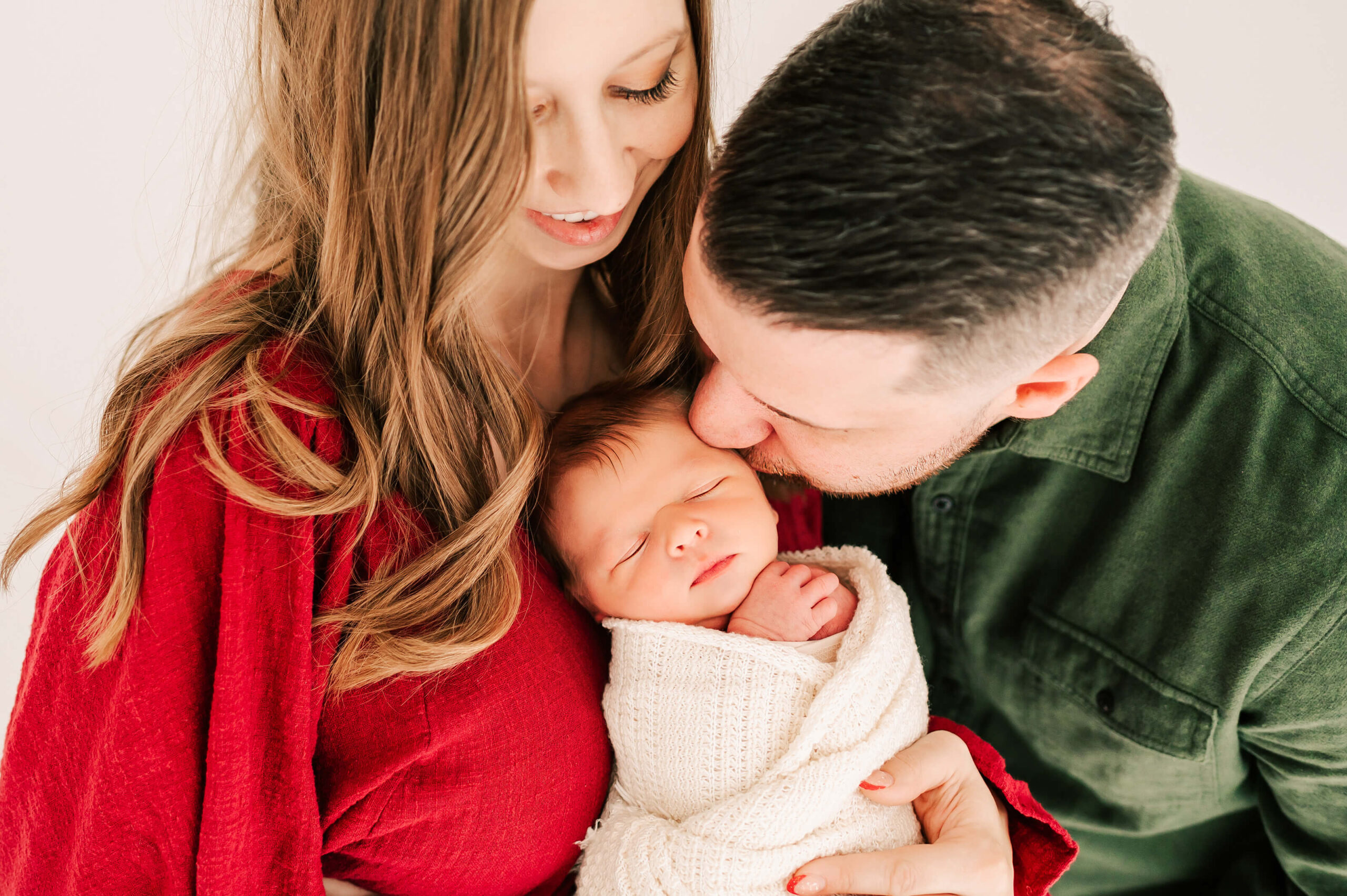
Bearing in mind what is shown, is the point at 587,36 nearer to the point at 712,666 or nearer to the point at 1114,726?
the point at 712,666

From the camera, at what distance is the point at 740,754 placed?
1.08 m

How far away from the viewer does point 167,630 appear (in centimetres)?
85

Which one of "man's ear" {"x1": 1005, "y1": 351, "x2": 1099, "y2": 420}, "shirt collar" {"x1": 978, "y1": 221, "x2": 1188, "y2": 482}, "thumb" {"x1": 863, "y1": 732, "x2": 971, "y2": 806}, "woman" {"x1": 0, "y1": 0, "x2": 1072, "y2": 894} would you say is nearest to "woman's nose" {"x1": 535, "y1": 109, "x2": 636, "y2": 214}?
"woman" {"x1": 0, "y1": 0, "x2": 1072, "y2": 894}

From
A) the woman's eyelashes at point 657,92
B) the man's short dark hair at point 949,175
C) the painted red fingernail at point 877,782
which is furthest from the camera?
the painted red fingernail at point 877,782

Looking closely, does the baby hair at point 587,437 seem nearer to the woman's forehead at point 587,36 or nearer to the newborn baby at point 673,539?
the newborn baby at point 673,539

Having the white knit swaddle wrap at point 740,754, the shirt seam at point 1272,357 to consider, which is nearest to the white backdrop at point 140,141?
the shirt seam at point 1272,357

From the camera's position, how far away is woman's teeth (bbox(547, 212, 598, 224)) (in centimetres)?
104

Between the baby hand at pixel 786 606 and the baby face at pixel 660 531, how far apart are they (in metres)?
0.02

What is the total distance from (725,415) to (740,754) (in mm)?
439

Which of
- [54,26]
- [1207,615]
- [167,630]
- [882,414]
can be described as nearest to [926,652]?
[1207,615]

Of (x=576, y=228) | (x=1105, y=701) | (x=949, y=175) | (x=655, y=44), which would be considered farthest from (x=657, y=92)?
(x=1105, y=701)

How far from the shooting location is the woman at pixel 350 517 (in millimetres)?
Result: 857

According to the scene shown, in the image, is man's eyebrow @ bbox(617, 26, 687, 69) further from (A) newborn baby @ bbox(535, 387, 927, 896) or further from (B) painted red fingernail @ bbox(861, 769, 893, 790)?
(B) painted red fingernail @ bbox(861, 769, 893, 790)

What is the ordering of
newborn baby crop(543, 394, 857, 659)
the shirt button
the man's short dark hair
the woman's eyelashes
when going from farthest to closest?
the shirt button < newborn baby crop(543, 394, 857, 659) < the woman's eyelashes < the man's short dark hair
